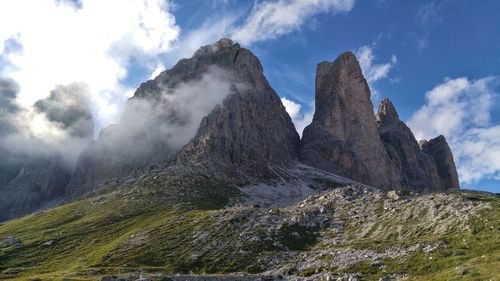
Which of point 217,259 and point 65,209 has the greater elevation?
point 65,209

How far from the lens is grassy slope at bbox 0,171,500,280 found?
62219 mm

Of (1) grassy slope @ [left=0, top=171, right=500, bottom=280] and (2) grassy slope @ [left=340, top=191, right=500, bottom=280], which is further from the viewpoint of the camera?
(1) grassy slope @ [left=0, top=171, right=500, bottom=280]

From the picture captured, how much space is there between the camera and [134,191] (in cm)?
19438

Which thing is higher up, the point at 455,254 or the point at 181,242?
the point at 181,242

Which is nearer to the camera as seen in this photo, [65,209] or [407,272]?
[407,272]

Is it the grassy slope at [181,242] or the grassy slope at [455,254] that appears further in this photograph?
the grassy slope at [181,242]

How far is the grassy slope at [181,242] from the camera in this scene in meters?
62.2

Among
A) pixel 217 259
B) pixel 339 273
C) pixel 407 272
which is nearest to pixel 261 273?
pixel 217 259

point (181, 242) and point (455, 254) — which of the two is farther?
point (181, 242)

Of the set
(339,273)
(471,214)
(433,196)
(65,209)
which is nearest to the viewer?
(339,273)

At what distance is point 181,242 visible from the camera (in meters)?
109

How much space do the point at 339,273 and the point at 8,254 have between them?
338ft

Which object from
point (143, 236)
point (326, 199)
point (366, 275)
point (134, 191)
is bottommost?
point (366, 275)

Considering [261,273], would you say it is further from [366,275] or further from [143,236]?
[143,236]
